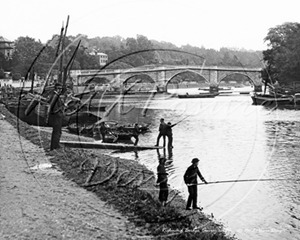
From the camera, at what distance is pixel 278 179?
61.1 feet

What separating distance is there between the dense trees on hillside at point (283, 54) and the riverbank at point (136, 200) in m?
55.1

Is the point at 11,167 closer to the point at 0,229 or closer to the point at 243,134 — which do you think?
the point at 0,229

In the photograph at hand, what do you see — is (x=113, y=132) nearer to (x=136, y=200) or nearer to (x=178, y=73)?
(x=136, y=200)

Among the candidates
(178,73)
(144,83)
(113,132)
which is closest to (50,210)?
(113,132)

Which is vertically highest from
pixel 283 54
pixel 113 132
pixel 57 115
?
pixel 283 54

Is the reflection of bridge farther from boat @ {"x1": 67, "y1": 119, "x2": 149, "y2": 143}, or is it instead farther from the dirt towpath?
the dirt towpath

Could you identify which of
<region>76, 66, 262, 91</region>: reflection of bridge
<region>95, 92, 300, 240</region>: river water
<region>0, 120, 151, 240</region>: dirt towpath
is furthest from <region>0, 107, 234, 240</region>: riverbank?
<region>76, 66, 262, 91</region>: reflection of bridge

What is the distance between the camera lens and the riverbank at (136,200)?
9430 mm

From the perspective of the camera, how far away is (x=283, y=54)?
6838cm

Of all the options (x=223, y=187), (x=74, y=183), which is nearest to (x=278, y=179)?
(x=223, y=187)

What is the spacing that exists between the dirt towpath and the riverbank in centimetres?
14

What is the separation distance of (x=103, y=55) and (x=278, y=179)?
75.9 meters

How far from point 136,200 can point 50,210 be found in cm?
229

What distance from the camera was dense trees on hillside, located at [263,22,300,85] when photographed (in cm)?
6612
